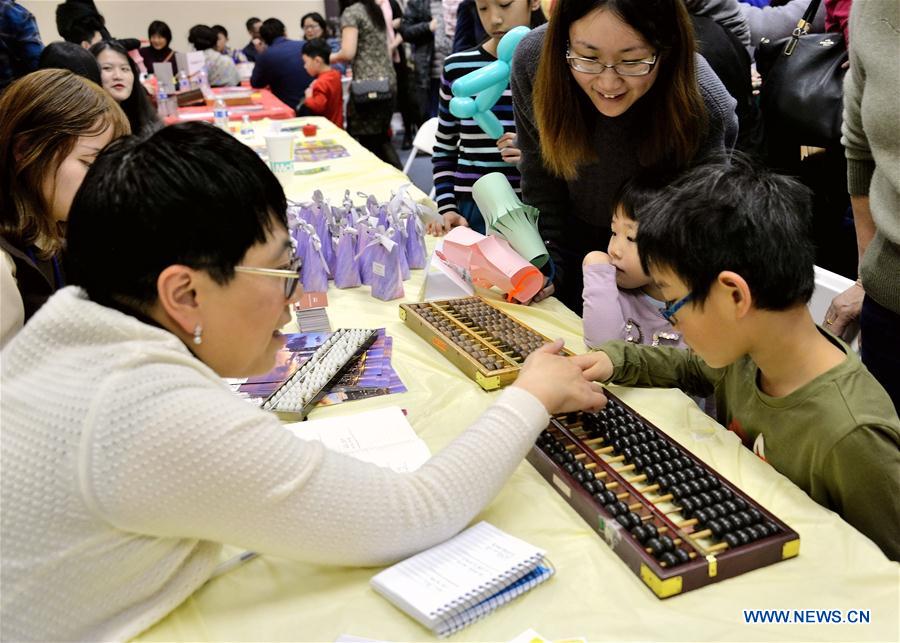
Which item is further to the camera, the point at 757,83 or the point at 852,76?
the point at 757,83

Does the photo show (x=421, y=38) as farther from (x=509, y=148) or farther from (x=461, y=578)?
(x=461, y=578)

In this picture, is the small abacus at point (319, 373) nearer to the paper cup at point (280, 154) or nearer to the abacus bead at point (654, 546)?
the abacus bead at point (654, 546)

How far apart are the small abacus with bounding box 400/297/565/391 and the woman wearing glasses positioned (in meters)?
0.33

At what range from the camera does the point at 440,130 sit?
3.17 metres

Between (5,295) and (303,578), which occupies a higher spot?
(5,295)

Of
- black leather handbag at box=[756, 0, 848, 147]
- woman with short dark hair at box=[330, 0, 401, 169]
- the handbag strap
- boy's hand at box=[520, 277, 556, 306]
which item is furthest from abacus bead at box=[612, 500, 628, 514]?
woman with short dark hair at box=[330, 0, 401, 169]

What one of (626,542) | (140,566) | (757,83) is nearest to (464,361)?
(626,542)

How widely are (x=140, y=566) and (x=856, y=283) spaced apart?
1.84 metres

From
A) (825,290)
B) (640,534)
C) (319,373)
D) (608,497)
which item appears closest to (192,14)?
(319,373)

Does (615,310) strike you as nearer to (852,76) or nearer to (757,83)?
(852,76)

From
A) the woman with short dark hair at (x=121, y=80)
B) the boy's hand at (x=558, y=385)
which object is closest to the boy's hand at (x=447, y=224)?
the boy's hand at (x=558, y=385)

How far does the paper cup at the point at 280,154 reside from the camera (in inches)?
151

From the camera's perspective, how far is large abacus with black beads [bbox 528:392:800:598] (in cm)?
107

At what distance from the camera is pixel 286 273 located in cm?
113
